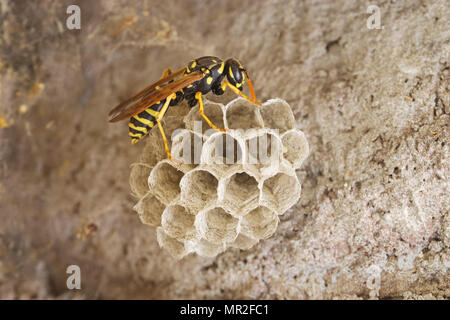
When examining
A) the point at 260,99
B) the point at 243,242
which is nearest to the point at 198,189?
the point at 243,242

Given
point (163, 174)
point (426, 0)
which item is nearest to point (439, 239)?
point (426, 0)

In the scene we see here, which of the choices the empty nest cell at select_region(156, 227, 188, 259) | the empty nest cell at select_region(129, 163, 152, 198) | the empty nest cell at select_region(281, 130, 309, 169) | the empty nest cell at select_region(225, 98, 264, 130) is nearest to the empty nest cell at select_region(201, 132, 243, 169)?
the empty nest cell at select_region(225, 98, 264, 130)

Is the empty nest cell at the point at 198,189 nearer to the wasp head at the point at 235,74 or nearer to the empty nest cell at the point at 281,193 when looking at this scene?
the empty nest cell at the point at 281,193

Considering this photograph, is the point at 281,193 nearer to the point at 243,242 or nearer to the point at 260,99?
the point at 243,242

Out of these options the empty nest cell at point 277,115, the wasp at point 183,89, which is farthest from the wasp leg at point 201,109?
the empty nest cell at point 277,115

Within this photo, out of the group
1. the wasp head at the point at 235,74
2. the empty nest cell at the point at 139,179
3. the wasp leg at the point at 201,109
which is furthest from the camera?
the empty nest cell at the point at 139,179

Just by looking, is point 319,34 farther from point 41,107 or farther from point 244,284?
point 41,107
